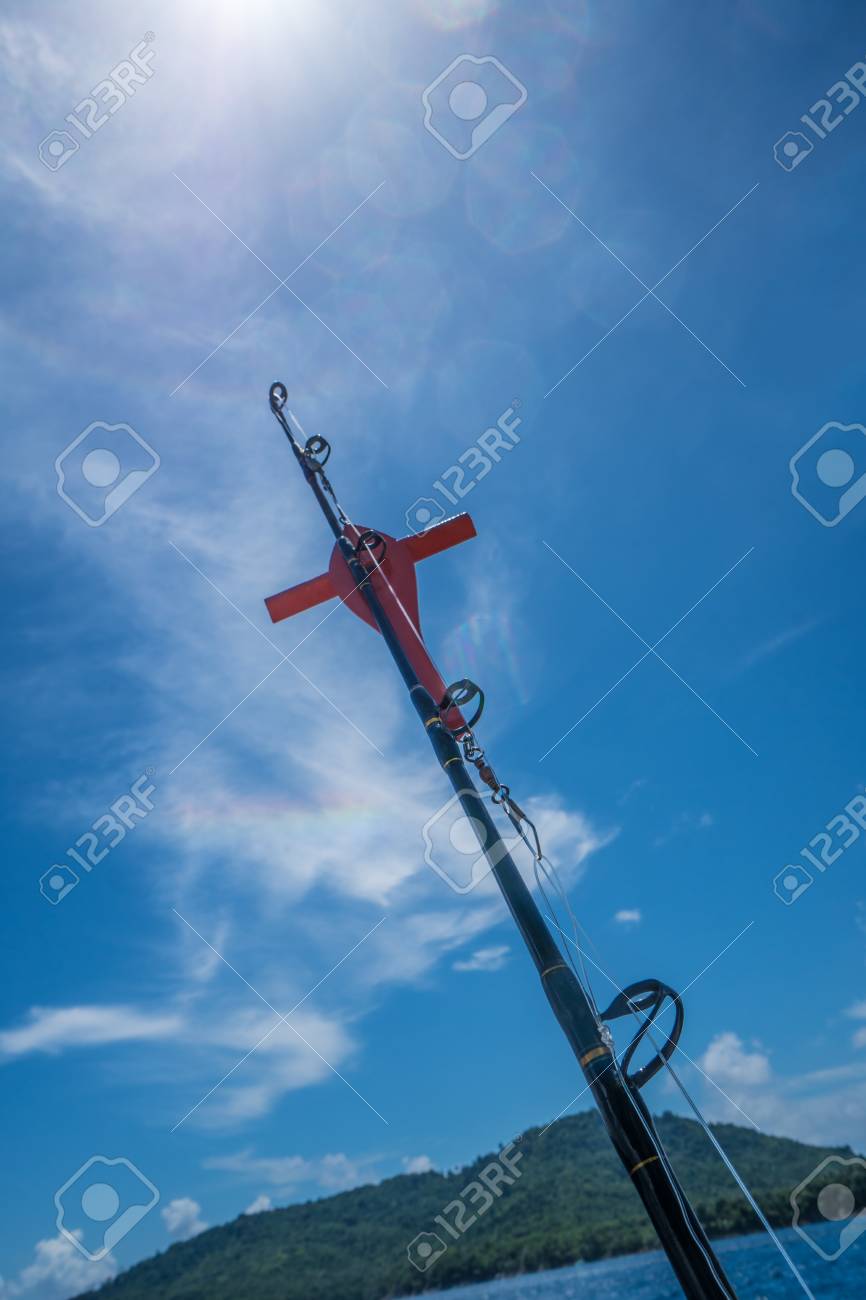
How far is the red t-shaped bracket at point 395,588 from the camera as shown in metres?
3.73

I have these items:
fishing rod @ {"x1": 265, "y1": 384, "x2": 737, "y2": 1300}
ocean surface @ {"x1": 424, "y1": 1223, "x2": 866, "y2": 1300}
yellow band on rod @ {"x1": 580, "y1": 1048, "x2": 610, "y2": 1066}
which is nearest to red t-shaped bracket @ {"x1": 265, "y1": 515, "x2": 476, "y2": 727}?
fishing rod @ {"x1": 265, "y1": 384, "x2": 737, "y2": 1300}

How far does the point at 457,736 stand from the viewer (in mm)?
3018

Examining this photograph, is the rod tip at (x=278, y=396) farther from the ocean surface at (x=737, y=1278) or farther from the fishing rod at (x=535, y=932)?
the ocean surface at (x=737, y=1278)

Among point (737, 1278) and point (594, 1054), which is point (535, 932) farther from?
point (737, 1278)

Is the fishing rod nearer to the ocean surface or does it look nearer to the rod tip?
the rod tip

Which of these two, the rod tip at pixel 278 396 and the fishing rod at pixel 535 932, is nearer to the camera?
the fishing rod at pixel 535 932

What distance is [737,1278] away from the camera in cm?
4344

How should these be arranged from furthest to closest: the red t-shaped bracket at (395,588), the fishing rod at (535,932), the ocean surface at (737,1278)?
1. the ocean surface at (737,1278)
2. the red t-shaped bracket at (395,588)
3. the fishing rod at (535,932)

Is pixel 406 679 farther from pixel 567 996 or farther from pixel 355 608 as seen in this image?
pixel 567 996

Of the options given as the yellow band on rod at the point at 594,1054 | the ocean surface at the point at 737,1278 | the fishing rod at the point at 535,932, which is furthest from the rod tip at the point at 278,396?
the ocean surface at the point at 737,1278

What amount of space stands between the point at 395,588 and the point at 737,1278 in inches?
2276

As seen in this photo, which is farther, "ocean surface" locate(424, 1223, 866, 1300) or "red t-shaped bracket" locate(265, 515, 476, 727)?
"ocean surface" locate(424, 1223, 866, 1300)

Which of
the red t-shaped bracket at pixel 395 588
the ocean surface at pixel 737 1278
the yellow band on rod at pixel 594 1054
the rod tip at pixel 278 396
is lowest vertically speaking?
the ocean surface at pixel 737 1278

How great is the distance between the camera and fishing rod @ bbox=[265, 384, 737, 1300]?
1.90m
